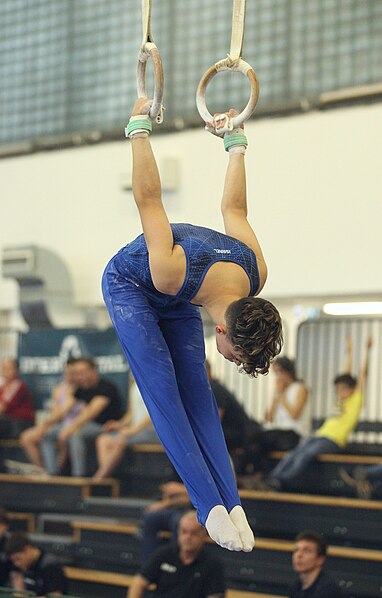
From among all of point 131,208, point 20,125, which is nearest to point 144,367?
point 131,208

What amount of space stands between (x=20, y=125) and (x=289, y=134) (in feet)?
9.30

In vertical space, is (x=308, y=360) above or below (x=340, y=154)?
below

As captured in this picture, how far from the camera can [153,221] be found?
3732mm

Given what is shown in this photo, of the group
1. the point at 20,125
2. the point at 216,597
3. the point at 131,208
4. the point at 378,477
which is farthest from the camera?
the point at 20,125

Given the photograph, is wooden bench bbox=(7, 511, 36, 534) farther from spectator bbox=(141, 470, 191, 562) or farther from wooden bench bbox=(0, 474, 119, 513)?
spectator bbox=(141, 470, 191, 562)

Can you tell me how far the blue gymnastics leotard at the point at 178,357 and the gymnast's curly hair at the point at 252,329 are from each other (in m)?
0.19

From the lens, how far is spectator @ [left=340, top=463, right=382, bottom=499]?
22.7ft

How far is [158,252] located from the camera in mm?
3717

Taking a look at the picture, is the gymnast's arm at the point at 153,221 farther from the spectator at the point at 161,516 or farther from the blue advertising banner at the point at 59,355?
the blue advertising banner at the point at 59,355

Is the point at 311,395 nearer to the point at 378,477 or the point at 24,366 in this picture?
the point at 378,477

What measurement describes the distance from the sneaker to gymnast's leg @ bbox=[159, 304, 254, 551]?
15.7 feet

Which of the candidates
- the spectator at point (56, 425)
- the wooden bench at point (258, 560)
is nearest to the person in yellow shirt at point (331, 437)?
the wooden bench at point (258, 560)

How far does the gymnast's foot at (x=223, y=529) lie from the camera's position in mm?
3852

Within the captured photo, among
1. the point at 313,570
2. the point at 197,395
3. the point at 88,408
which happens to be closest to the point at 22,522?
the point at 88,408
